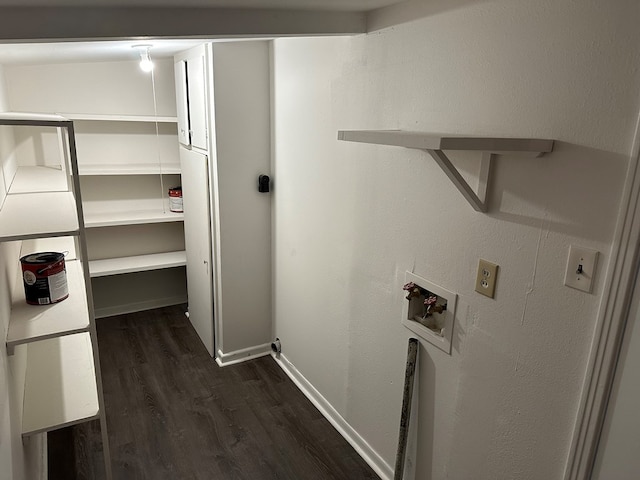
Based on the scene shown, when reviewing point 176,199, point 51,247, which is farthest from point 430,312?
point 176,199

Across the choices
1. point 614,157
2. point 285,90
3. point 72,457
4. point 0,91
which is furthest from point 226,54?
point 72,457

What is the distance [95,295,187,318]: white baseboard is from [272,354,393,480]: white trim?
1.36 metres

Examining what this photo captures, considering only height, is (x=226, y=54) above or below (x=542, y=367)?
above

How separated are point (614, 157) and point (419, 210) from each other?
0.72 m

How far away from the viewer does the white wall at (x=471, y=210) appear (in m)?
1.13

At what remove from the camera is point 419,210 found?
5.62 ft

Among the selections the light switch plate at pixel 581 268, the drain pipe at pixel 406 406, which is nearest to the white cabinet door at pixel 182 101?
the drain pipe at pixel 406 406

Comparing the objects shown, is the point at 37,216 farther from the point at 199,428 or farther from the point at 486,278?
the point at 486,278

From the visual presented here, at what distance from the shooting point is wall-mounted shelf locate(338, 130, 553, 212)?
113 cm

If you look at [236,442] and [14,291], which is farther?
[236,442]

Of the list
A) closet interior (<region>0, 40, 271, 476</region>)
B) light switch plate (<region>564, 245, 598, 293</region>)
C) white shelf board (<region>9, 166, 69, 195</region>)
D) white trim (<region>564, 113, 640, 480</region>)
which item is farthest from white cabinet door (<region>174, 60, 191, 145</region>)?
white trim (<region>564, 113, 640, 480</region>)

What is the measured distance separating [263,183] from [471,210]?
1.64 m

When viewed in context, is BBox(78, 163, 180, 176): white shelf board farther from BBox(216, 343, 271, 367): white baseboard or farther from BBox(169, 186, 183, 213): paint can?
BBox(216, 343, 271, 367): white baseboard

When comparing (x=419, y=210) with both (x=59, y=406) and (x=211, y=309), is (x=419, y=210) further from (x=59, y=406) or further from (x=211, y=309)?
(x=211, y=309)
